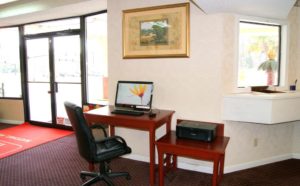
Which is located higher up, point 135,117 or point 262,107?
point 262,107

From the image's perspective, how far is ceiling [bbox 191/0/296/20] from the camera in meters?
2.31

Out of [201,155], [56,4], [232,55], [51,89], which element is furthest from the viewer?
[51,89]

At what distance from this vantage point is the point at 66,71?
4.61m

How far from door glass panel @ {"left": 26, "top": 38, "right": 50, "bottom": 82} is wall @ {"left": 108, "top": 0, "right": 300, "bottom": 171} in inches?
89.3

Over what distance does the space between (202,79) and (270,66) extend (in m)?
1.08

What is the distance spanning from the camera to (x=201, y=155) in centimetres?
217

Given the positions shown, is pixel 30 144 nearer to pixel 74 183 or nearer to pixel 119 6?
pixel 74 183

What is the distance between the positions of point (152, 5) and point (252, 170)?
8.44ft

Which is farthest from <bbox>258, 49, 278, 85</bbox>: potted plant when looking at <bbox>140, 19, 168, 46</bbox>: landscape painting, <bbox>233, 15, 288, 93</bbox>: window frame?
<bbox>140, 19, 168, 46</bbox>: landscape painting

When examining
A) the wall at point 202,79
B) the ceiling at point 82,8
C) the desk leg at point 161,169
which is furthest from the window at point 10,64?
the desk leg at point 161,169

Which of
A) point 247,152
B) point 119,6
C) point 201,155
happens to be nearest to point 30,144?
point 119,6

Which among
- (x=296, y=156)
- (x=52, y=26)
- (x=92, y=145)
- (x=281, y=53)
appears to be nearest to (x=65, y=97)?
(x=52, y=26)

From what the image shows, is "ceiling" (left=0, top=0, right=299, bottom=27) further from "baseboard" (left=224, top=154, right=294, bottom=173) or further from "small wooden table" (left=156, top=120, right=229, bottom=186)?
"baseboard" (left=224, top=154, right=294, bottom=173)

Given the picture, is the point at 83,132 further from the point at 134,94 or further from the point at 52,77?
the point at 52,77
